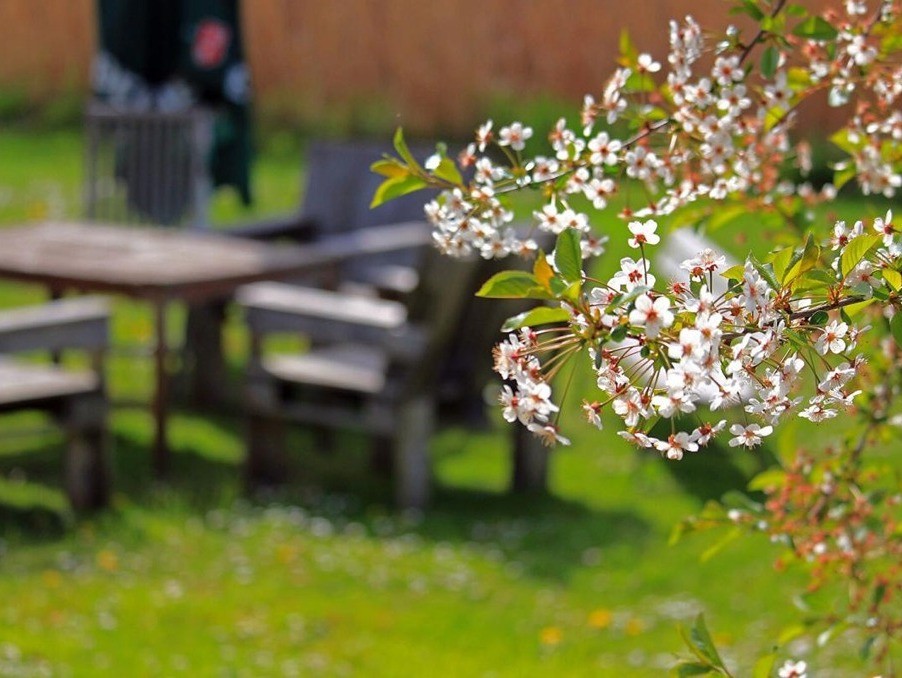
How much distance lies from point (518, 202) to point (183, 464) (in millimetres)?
6285

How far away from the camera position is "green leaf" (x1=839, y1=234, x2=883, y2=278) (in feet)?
5.33

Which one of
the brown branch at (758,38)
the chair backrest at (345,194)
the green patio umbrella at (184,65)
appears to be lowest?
the chair backrest at (345,194)

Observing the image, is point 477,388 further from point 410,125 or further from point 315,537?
point 410,125

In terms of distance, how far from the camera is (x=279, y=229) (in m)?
8.41

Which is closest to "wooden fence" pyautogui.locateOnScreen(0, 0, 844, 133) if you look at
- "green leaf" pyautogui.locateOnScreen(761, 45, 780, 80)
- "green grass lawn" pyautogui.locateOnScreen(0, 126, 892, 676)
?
"green grass lawn" pyautogui.locateOnScreen(0, 126, 892, 676)

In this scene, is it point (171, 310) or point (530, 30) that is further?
point (530, 30)

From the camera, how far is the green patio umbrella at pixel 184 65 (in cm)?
941

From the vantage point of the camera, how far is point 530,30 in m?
16.0

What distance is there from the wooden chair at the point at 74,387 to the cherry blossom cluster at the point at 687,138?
11.2 ft

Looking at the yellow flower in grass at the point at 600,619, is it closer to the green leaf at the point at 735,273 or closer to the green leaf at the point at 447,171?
the green leaf at the point at 447,171

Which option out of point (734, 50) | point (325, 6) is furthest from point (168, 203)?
point (325, 6)

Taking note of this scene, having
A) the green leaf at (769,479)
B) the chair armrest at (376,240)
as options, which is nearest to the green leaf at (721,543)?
the green leaf at (769,479)

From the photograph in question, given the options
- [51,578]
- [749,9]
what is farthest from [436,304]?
[749,9]

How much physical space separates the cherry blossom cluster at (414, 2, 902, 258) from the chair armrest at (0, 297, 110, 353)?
11.0 ft
